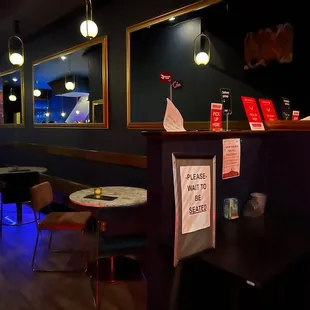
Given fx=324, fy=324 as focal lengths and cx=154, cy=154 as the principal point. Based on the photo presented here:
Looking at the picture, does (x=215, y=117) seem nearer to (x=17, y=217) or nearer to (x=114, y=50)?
(x=114, y=50)

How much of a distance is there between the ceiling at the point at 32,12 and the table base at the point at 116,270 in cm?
337

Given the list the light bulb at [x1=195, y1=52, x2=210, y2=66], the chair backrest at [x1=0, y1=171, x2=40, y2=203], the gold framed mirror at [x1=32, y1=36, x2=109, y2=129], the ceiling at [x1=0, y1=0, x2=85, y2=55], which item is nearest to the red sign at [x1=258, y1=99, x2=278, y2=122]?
the light bulb at [x1=195, y1=52, x2=210, y2=66]

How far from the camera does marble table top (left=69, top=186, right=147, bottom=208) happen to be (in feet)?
8.91

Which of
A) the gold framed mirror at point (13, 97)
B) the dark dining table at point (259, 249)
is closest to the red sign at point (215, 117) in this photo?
the dark dining table at point (259, 249)

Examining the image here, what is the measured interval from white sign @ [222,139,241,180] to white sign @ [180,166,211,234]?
30cm

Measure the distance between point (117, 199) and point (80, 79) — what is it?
3145mm

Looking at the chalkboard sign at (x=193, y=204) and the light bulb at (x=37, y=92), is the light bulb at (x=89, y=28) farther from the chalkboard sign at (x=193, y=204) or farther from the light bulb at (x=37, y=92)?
the light bulb at (x=37, y=92)

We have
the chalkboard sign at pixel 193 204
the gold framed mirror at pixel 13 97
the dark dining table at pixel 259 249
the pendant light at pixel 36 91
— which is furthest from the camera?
the gold framed mirror at pixel 13 97

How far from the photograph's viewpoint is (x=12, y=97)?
25.2ft

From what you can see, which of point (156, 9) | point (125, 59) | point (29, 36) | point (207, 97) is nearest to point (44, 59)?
point (29, 36)

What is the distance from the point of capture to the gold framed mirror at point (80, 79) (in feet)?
14.7

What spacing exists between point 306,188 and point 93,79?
3.66 metres

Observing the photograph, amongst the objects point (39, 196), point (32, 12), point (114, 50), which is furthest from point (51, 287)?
point (32, 12)

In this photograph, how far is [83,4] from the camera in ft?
14.7
